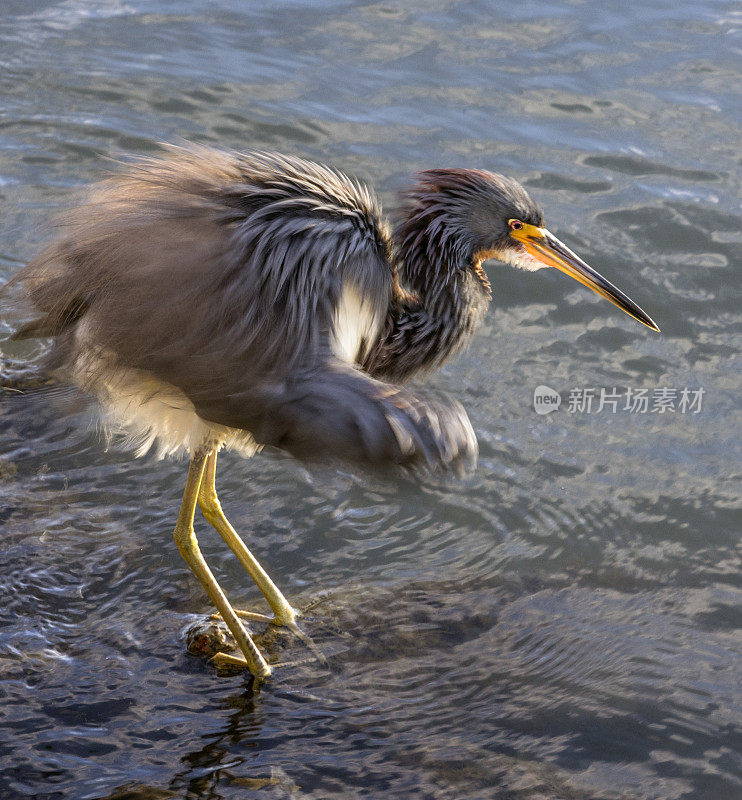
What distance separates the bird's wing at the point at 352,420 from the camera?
3.16 m

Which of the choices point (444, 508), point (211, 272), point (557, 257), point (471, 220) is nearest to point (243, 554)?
point (444, 508)

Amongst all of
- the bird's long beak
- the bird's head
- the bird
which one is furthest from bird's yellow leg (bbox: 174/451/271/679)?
the bird's long beak

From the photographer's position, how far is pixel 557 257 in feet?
15.4

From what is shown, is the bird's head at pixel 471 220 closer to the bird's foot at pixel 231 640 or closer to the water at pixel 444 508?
the water at pixel 444 508

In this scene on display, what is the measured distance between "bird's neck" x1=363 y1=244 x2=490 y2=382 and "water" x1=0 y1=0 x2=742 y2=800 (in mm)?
827

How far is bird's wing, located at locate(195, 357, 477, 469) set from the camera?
3.16 metres

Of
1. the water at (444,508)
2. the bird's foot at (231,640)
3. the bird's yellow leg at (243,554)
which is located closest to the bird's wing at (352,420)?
the water at (444,508)

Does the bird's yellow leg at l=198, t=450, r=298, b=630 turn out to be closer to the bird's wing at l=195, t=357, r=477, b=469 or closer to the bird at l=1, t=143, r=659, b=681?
the bird at l=1, t=143, r=659, b=681

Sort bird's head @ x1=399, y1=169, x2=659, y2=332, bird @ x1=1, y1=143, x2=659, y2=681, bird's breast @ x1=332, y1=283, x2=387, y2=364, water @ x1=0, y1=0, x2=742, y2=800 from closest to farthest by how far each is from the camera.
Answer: bird @ x1=1, y1=143, x2=659, y2=681
bird's breast @ x1=332, y1=283, x2=387, y2=364
water @ x1=0, y1=0, x2=742, y2=800
bird's head @ x1=399, y1=169, x2=659, y2=332

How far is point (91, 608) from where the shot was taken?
440 centimetres

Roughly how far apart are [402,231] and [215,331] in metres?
1.21

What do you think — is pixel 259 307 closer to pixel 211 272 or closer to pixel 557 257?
pixel 211 272

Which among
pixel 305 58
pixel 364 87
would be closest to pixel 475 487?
pixel 364 87

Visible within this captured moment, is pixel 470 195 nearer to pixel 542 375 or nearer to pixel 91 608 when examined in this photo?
pixel 542 375
